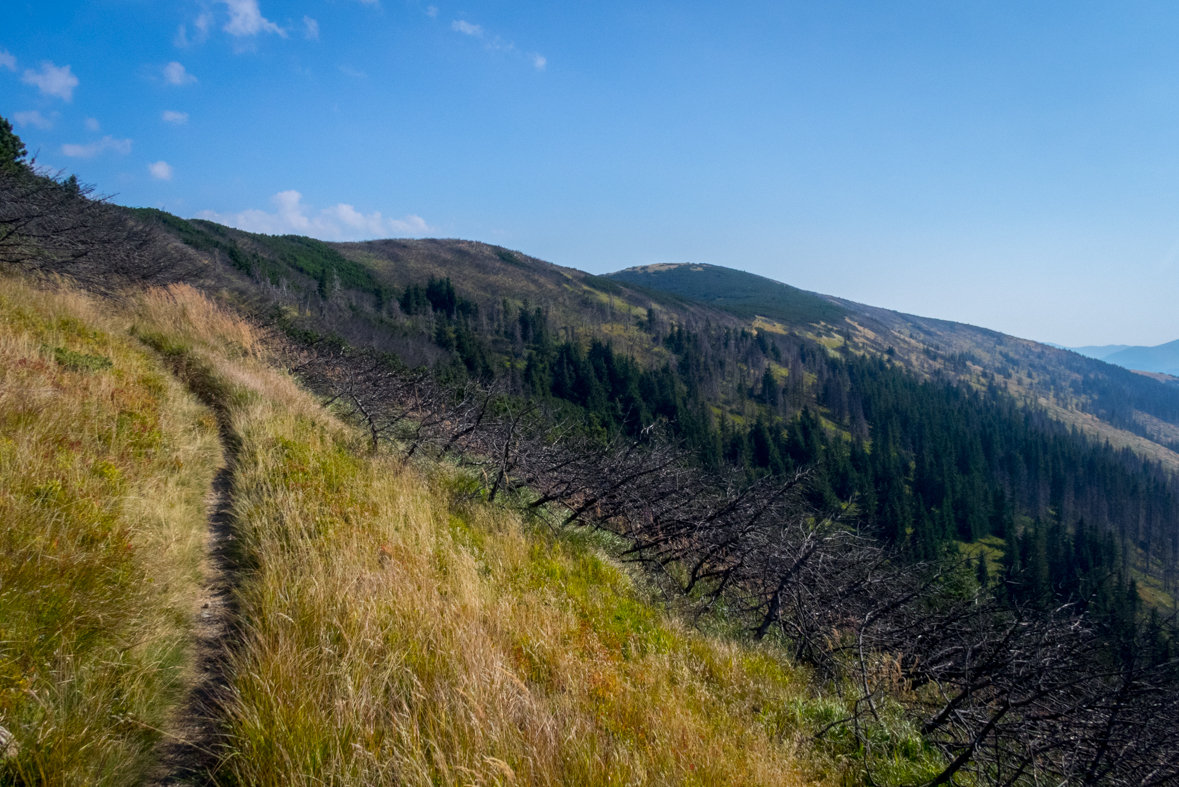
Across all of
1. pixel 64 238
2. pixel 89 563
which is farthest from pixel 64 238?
pixel 89 563

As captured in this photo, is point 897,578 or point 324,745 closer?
point 324,745

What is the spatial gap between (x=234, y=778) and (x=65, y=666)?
100 cm

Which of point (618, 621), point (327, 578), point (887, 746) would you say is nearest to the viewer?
point (327, 578)

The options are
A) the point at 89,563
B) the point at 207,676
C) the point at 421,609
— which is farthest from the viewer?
the point at 421,609

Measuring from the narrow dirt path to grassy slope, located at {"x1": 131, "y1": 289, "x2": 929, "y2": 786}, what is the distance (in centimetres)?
15

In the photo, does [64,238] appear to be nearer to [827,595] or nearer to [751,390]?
[827,595]

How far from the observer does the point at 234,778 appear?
2148 mm

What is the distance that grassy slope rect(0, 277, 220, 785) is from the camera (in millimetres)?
2086

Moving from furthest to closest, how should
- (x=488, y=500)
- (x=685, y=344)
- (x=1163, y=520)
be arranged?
(x=685, y=344) < (x=1163, y=520) < (x=488, y=500)

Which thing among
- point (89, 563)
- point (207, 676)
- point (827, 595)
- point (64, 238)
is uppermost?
point (64, 238)

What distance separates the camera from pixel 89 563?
9.66ft

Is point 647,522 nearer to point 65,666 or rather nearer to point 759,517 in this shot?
point 759,517

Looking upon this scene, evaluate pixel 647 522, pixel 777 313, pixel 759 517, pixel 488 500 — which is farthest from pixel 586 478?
pixel 777 313

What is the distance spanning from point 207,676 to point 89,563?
102 cm
